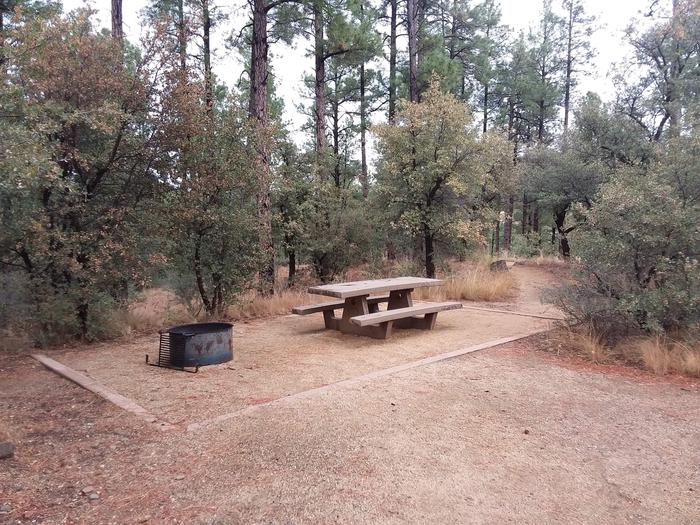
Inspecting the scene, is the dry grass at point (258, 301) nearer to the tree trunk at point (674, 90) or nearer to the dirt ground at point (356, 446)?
the dirt ground at point (356, 446)

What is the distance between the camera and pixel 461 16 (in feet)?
59.3

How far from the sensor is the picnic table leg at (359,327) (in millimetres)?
6324

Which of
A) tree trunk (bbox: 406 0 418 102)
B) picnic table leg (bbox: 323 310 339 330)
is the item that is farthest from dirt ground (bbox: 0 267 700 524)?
tree trunk (bbox: 406 0 418 102)

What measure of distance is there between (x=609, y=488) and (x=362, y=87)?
800 inches

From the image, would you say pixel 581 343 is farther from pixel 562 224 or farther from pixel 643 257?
pixel 562 224

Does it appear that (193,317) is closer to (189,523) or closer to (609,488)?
(189,523)

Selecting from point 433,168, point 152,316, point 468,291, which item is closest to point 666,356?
point 468,291

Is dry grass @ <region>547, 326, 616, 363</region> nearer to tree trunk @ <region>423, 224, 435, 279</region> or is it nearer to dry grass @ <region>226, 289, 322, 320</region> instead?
dry grass @ <region>226, 289, 322, 320</region>

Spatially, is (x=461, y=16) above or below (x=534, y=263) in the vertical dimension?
above

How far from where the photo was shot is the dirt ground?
230 centimetres

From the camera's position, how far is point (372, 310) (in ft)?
23.8

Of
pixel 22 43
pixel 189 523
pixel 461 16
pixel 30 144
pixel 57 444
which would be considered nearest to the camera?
pixel 189 523

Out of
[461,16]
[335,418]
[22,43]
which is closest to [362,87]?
[461,16]

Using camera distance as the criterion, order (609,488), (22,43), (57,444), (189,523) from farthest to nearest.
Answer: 1. (22,43)
2. (57,444)
3. (609,488)
4. (189,523)
